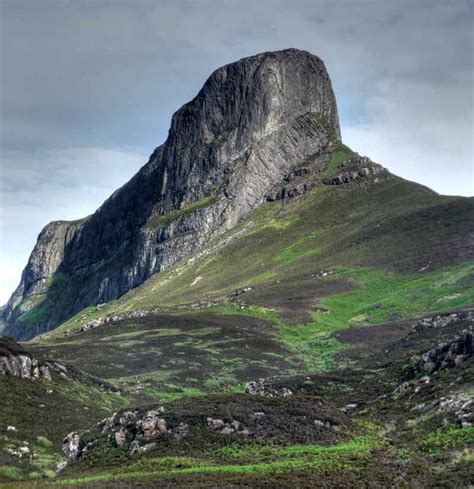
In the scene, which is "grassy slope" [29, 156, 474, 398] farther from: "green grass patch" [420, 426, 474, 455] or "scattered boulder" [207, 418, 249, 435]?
"green grass patch" [420, 426, 474, 455]

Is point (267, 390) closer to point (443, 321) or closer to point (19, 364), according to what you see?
point (19, 364)

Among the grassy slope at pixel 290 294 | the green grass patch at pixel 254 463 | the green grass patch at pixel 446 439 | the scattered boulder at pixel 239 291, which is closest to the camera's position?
the green grass patch at pixel 254 463

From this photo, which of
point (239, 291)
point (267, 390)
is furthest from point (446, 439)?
point (239, 291)

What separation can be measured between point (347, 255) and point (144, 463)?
364 feet

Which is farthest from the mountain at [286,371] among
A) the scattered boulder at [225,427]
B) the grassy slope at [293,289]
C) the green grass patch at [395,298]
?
the grassy slope at [293,289]

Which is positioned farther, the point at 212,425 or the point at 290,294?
the point at 290,294

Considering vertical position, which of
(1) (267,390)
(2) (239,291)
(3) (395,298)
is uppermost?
(2) (239,291)

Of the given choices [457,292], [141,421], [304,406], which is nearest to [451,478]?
[304,406]

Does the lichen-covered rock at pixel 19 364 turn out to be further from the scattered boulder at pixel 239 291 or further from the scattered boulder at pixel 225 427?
Result: the scattered boulder at pixel 239 291

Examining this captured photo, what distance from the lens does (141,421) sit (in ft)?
119

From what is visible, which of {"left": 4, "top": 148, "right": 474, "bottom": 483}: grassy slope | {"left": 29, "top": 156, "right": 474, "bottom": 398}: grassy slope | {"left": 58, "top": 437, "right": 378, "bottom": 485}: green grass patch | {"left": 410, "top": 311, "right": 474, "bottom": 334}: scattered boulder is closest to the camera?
{"left": 58, "top": 437, "right": 378, "bottom": 485}: green grass patch

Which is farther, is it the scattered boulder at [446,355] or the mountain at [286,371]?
the scattered boulder at [446,355]

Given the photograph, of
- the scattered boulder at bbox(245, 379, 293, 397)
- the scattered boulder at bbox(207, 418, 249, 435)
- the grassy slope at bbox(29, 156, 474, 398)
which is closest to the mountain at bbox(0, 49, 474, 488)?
the scattered boulder at bbox(207, 418, 249, 435)

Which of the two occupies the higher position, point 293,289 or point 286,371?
point 293,289
